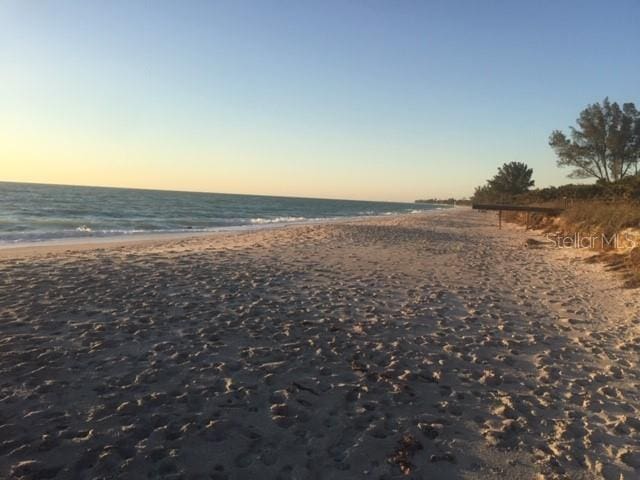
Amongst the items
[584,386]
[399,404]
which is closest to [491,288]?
[584,386]

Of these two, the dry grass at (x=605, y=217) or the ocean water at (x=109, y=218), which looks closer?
the dry grass at (x=605, y=217)

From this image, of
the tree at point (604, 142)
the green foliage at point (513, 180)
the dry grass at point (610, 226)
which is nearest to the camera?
the dry grass at point (610, 226)

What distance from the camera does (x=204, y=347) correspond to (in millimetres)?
5926

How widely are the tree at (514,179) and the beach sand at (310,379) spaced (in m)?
69.9

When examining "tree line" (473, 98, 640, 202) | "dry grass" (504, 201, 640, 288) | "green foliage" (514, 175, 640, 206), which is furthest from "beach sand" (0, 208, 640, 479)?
"tree line" (473, 98, 640, 202)

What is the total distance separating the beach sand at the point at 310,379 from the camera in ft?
11.9

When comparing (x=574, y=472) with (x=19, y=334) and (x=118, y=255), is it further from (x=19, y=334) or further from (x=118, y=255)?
(x=118, y=255)

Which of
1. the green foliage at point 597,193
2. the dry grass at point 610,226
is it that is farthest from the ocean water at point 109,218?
the green foliage at point 597,193

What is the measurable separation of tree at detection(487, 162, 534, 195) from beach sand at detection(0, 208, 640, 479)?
6992 cm

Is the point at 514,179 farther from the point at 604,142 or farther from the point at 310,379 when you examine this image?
the point at 310,379

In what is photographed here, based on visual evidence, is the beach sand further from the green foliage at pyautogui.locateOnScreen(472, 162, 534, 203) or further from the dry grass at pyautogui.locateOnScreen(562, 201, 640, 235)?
the green foliage at pyautogui.locateOnScreen(472, 162, 534, 203)

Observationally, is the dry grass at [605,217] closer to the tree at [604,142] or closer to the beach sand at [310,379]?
the beach sand at [310,379]

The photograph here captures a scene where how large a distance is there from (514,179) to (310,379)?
79.5 m

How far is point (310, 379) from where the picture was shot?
509 cm
